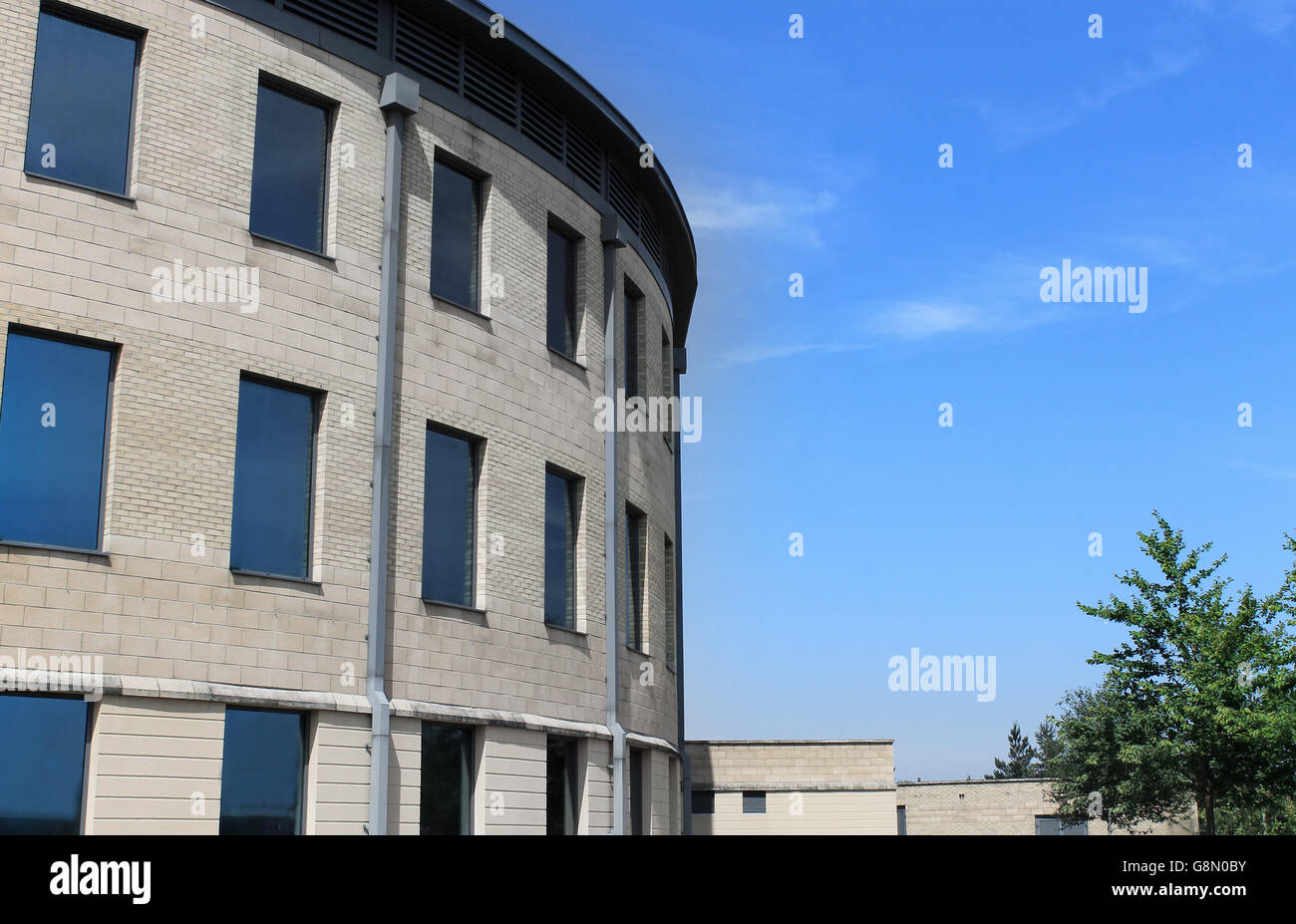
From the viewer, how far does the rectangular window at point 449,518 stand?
1881cm

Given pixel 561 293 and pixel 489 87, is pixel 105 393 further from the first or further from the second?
pixel 561 293

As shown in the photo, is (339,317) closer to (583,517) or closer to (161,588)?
(161,588)

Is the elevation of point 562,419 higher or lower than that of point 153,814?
higher

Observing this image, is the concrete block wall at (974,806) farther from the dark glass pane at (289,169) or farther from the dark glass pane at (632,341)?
the dark glass pane at (289,169)

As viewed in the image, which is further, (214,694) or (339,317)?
(339,317)

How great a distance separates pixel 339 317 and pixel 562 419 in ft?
16.9

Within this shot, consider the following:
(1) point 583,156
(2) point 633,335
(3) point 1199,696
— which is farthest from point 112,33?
(3) point 1199,696

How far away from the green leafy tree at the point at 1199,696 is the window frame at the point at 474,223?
68.4 feet

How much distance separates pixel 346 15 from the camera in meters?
18.6

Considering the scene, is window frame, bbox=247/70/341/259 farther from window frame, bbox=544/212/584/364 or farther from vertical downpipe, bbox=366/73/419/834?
window frame, bbox=544/212/584/364

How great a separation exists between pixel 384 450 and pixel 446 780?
4913 millimetres

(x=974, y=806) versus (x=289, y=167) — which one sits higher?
(x=289, y=167)
